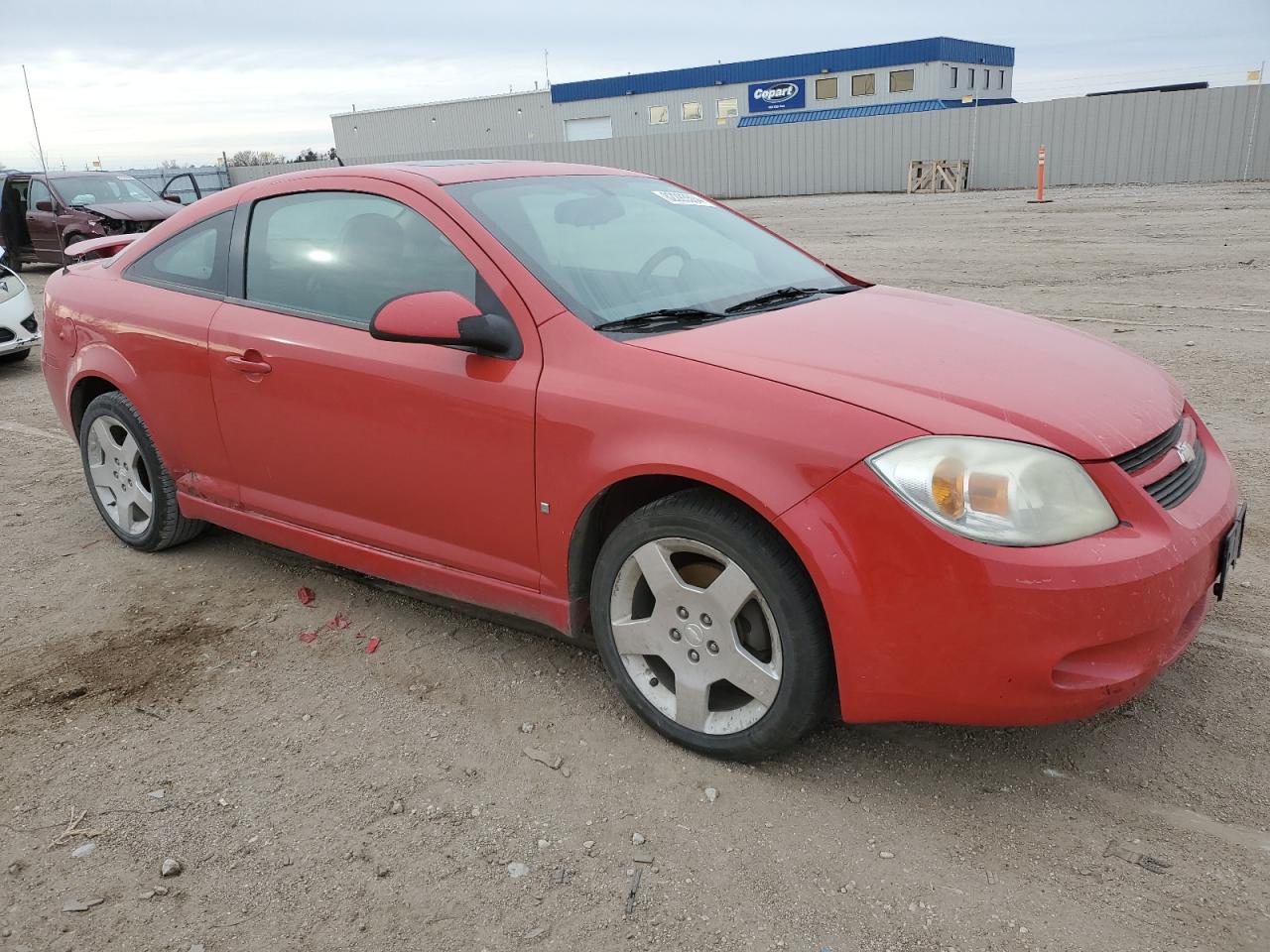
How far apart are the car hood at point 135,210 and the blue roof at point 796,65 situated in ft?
116

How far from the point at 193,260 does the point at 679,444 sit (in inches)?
96.4

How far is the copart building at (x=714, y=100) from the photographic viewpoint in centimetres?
4359

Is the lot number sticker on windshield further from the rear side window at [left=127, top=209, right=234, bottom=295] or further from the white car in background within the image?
the white car in background

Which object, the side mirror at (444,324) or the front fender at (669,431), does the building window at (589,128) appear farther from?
the front fender at (669,431)

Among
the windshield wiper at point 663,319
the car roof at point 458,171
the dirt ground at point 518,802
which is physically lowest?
the dirt ground at point 518,802

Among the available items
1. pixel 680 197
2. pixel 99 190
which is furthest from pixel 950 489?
pixel 99 190

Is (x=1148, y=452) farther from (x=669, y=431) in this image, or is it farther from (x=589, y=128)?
(x=589, y=128)

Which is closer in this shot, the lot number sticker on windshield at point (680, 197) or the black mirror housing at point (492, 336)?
the black mirror housing at point (492, 336)

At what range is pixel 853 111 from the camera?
Answer: 4388 cm

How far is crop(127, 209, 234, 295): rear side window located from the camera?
3887 mm

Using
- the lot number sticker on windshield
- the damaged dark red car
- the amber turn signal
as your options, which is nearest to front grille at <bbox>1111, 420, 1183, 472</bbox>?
the amber turn signal

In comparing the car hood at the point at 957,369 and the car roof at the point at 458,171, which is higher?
the car roof at the point at 458,171

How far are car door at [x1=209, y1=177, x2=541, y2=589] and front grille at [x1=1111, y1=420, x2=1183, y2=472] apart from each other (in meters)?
1.54

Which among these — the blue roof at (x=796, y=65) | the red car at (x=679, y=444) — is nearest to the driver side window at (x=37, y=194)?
the red car at (x=679, y=444)
